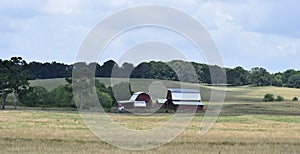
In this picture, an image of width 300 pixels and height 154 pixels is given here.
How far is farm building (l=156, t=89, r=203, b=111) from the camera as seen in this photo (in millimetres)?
95500

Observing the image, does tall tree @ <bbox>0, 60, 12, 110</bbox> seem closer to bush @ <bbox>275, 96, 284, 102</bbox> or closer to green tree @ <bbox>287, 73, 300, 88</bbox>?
bush @ <bbox>275, 96, 284, 102</bbox>

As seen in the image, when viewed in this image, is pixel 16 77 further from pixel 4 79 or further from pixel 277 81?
pixel 277 81

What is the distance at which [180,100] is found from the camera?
319 ft

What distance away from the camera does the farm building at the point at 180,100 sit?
95.5 m

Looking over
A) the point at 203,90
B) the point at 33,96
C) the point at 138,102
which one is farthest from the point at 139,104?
the point at 203,90

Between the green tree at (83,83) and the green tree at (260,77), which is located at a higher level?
the green tree at (260,77)

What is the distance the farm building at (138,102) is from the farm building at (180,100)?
1.65m

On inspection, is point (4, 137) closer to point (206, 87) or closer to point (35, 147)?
point (35, 147)

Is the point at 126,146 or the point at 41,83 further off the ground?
the point at 41,83

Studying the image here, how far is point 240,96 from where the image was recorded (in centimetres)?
12200

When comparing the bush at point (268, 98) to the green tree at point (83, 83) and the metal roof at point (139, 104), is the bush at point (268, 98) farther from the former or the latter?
the green tree at point (83, 83)

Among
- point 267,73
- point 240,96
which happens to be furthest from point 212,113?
point 267,73

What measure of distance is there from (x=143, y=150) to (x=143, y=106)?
223 ft

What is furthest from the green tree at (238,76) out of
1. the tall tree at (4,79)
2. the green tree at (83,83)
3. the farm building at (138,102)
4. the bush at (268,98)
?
the tall tree at (4,79)
